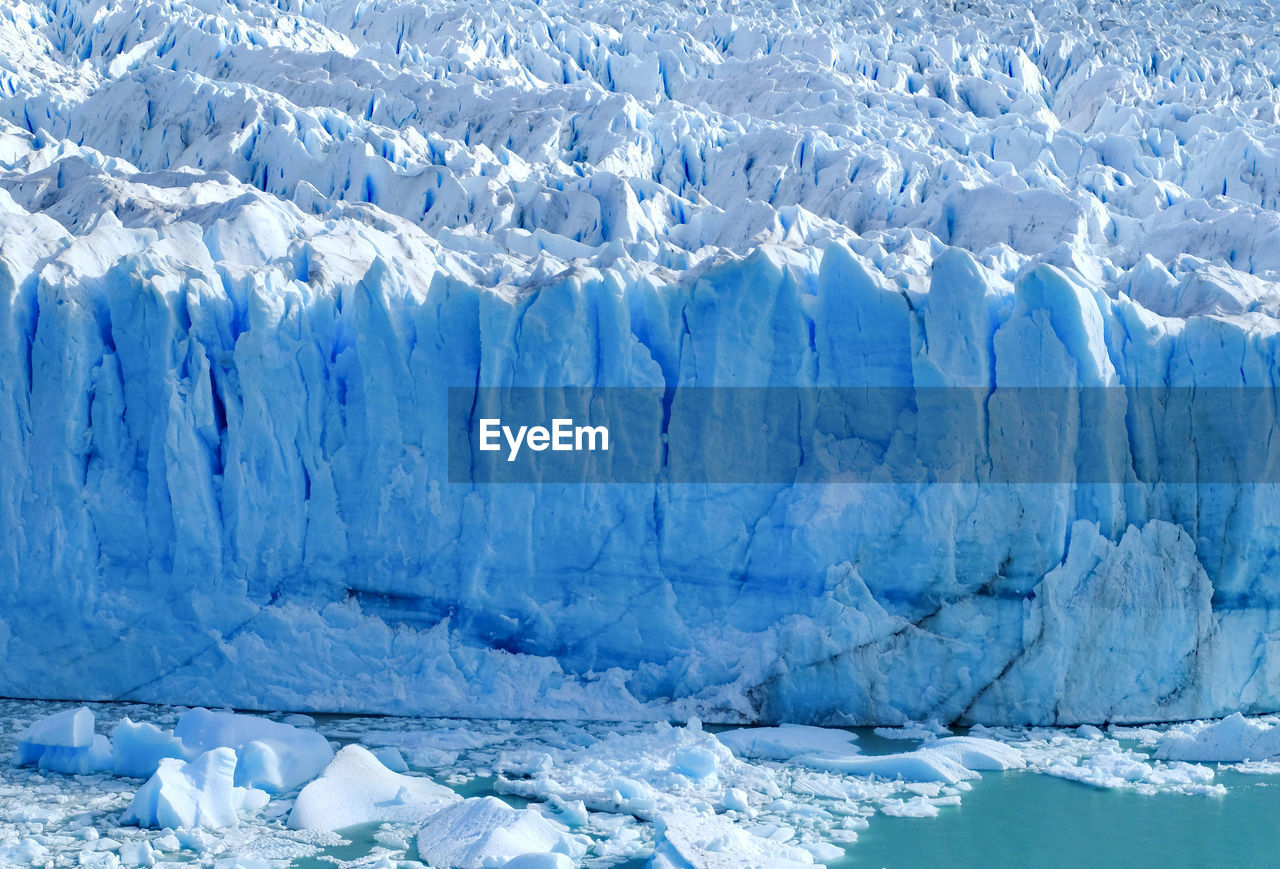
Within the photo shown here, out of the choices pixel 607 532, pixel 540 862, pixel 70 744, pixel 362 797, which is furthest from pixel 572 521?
pixel 70 744

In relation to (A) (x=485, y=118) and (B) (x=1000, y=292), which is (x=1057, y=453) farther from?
(A) (x=485, y=118)

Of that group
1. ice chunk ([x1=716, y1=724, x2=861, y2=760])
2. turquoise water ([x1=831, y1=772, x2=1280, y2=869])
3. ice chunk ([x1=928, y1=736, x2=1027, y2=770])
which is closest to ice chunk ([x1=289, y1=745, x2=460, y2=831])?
ice chunk ([x1=716, y1=724, x2=861, y2=760])

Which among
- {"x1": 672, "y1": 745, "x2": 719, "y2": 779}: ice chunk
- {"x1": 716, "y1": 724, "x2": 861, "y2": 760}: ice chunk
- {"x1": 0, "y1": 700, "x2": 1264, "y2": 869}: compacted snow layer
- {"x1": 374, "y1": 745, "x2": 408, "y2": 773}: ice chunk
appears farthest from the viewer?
{"x1": 716, "y1": 724, "x2": 861, "y2": 760}: ice chunk

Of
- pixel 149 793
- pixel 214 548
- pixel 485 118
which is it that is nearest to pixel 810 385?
pixel 214 548

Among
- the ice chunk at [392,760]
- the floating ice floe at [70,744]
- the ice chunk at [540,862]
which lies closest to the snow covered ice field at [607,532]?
the ice chunk at [392,760]

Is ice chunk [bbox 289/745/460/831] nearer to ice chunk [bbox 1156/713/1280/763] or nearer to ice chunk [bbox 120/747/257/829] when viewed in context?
ice chunk [bbox 120/747/257/829]

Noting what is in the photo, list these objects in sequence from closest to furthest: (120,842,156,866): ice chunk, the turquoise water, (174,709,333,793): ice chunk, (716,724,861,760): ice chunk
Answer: (120,842,156,866): ice chunk, the turquoise water, (174,709,333,793): ice chunk, (716,724,861,760): ice chunk
